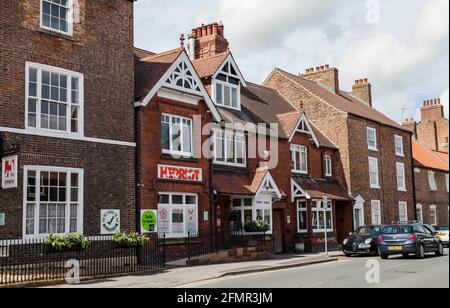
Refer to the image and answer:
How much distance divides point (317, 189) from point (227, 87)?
809 centimetres

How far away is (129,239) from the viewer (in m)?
20.1

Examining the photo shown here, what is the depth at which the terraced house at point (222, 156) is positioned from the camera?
23.0 meters

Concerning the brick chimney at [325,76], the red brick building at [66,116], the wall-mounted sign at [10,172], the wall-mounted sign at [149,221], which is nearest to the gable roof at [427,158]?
the brick chimney at [325,76]

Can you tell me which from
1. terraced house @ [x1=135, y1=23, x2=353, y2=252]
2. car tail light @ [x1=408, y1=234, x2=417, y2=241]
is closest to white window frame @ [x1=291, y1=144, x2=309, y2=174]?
terraced house @ [x1=135, y1=23, x2=353, y2=252]

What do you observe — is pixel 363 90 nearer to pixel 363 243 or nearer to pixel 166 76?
pixel 363 243

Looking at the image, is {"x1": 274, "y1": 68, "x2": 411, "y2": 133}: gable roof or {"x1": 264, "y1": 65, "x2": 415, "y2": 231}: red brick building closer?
{"x1": 264, "y1": 65, "x2": 415, "y2": 231}: red brick building

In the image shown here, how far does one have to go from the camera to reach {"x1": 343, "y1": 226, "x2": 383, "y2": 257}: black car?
86.6 ft

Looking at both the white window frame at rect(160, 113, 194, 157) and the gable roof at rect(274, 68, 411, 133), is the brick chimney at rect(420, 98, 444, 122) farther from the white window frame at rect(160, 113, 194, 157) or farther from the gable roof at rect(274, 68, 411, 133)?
the white window frame at rect(160, 113, 194, 157)

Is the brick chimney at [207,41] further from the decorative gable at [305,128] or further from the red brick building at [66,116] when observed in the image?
the red brick building at [66,116]

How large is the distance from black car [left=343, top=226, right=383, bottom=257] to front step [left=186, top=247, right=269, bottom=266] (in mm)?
4158

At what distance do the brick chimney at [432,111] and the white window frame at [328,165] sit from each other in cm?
2675

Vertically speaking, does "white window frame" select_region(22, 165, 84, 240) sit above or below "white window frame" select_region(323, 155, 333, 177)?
below

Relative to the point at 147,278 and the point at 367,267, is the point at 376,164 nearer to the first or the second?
the point at 367,267

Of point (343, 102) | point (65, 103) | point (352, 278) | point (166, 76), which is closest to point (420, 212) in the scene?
point (343, 102)
